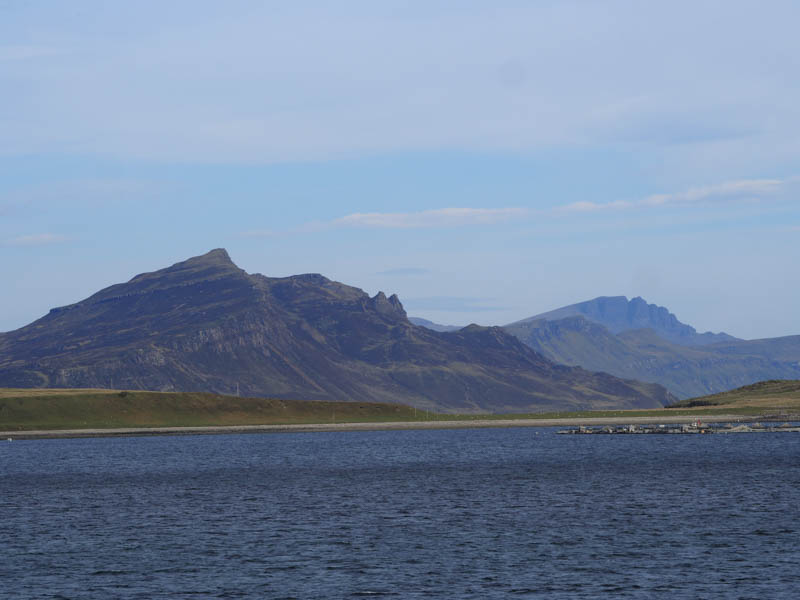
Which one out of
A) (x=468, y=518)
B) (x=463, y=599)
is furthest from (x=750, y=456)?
(x=463, y=599)

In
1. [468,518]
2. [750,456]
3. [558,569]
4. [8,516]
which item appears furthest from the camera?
[750,456]

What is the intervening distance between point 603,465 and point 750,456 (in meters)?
30.2

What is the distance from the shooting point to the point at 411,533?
82500 millimetres

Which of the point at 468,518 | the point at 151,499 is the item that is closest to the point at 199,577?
the point at 468,518

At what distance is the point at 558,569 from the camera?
65.6m

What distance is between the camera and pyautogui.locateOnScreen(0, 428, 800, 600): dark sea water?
201 ft

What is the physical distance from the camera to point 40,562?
7106 cm

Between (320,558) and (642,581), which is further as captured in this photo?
(320,558)

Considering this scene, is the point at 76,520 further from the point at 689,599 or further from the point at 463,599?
the point at 689,599

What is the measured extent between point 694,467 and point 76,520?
87676 mm

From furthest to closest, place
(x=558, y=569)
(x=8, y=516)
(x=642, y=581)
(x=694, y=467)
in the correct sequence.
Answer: (x=694, y=467) → (x=8, y=516) → (x=558, y=569) → (x=642, y=581)

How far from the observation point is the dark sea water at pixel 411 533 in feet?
201

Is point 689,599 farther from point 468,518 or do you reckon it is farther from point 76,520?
point 76,520

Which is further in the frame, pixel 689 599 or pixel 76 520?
pixel 76 520
